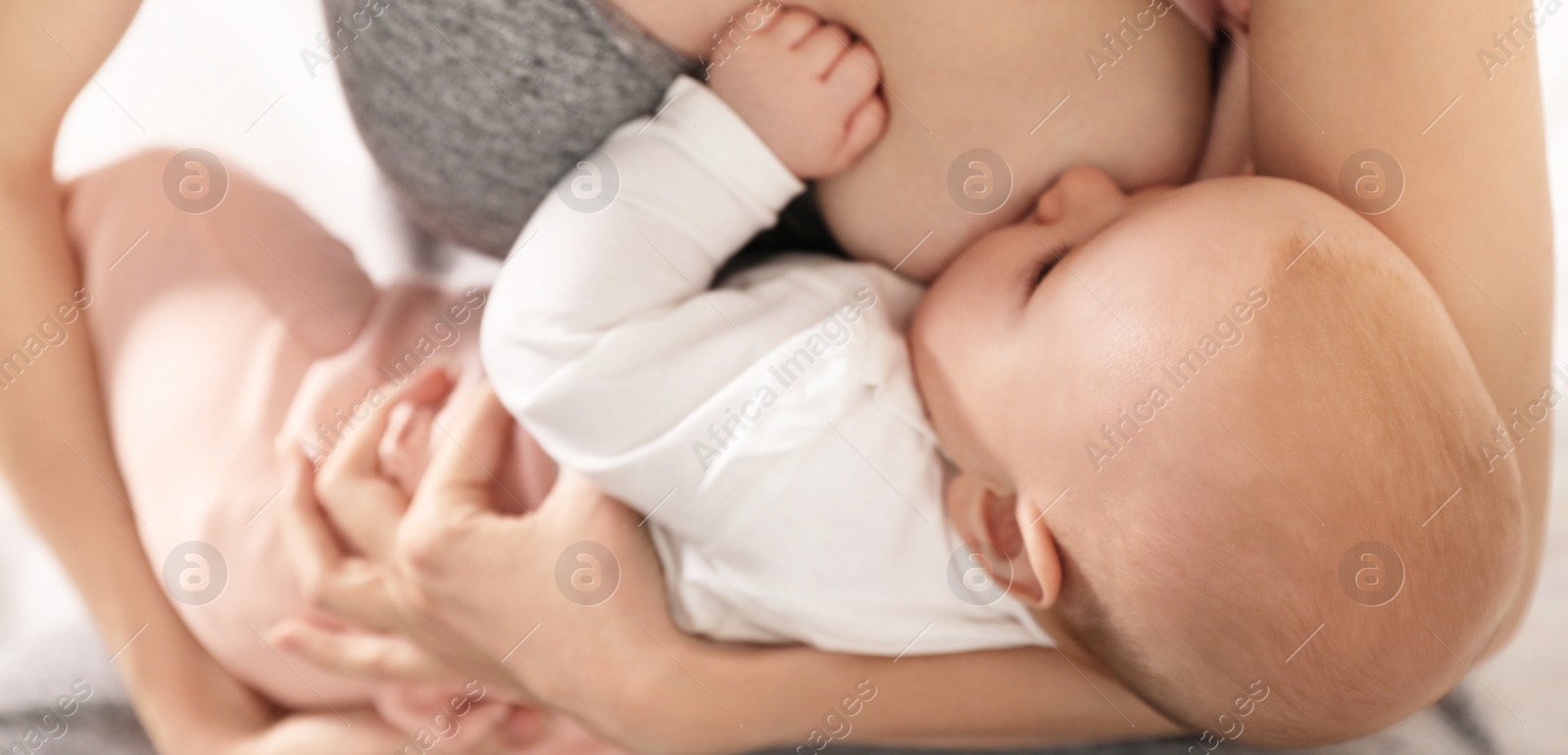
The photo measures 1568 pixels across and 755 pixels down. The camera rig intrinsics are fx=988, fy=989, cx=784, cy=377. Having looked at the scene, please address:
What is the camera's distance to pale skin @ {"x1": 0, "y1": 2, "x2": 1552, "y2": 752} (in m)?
0.57

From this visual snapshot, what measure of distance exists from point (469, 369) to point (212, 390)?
222 mm

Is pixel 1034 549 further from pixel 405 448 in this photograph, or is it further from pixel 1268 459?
pixel 405 448

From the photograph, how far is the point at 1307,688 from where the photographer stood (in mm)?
600

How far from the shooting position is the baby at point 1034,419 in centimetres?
56

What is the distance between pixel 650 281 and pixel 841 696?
1.21ft

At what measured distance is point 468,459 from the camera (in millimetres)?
822

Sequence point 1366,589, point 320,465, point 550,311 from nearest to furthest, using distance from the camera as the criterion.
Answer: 1. point 1366,589
2. point 550,311
3. point 320,465

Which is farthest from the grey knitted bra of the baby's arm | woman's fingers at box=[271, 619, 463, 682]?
woman's fingers at box=[271, 619, 463, 682]

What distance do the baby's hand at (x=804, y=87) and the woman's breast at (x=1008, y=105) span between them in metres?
0.01

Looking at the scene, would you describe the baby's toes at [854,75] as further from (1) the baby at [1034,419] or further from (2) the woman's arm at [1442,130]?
(2) the woman's arm at [1442,130]

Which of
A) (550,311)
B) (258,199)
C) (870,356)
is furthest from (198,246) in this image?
(870,356)

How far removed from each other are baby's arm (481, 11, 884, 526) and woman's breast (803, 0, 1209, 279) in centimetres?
4

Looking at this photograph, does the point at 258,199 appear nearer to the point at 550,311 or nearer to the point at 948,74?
the point at 550,311

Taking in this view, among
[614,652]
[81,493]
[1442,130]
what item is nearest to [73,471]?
[81,493]
